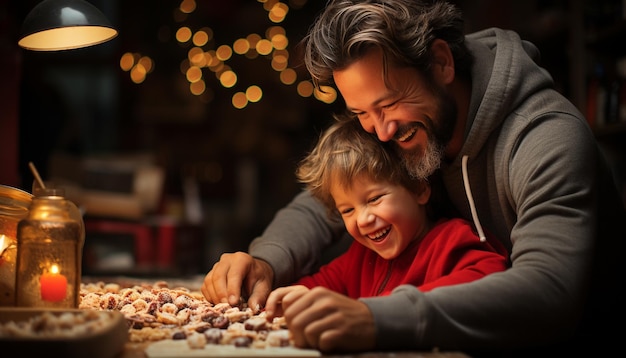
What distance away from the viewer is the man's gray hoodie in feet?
4.07

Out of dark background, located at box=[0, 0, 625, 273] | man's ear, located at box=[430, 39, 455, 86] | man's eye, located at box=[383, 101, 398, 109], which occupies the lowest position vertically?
dark background, located at box=[0, 0, 625, 273]

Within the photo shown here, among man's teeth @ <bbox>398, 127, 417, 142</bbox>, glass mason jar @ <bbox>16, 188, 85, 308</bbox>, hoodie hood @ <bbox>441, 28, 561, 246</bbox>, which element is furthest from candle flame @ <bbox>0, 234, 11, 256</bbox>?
hoodie hood @ <bbox>441, 28, 561, 246</bbox>

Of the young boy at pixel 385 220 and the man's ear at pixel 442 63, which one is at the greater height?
the man's ear at pixel 442 63

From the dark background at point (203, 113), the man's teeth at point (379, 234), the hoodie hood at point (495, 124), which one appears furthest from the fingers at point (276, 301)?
the dark background at point (203, 113)

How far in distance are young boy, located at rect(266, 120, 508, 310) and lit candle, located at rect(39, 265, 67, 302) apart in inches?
24.6

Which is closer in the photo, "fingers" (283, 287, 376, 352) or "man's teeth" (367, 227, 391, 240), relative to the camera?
"fingers" (283, 287, 376, 352)

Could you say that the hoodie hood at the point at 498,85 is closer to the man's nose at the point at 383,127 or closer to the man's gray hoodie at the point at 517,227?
the man's gray hoodie at the point at 517,227

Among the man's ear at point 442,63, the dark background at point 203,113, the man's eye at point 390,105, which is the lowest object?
the dark background at point 203,113

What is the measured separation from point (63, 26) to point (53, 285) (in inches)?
25.5

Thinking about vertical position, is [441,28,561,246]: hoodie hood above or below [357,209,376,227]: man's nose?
above

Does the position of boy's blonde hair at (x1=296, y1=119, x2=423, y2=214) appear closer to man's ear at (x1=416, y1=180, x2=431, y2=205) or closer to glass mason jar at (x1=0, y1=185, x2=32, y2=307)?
man's ear at (x1=416, y1=180, x2=431, y2=205)

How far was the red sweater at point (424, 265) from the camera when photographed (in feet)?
5.12

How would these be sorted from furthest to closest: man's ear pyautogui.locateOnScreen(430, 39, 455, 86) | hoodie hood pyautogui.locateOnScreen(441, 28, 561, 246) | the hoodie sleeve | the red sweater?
the hoodie sleeve → man's ear pyautogui.locateOnScreen(430, 39, 455, 86) → hoodie hood pyautogui.locateOnScreen(441, 28, 561, 246) → the red sweater

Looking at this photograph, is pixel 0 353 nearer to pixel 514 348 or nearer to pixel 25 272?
pixel 25 272
